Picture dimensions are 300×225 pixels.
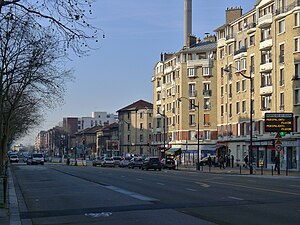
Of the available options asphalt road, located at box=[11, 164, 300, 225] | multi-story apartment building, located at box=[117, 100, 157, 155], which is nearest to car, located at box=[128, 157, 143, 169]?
multi-story apartment building, located at box=[117, 100, 157, 155]

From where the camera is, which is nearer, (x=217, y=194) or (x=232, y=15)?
(x=217, y=194)

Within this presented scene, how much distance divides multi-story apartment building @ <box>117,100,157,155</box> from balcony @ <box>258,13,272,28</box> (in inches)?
2425

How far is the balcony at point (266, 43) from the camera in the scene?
6561cm

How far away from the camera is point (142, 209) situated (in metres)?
18.4

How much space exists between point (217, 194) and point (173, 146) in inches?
3185

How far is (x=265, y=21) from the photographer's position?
66.5 m

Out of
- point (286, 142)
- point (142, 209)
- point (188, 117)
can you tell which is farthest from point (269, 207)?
point (188, 117)

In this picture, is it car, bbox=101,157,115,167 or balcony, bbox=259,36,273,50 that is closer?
balcony, bbox=259,36,273,50

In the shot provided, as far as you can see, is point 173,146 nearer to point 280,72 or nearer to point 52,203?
point 280,72

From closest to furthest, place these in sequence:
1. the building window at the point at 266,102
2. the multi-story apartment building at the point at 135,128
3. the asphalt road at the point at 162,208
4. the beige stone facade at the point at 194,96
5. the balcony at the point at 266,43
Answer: the asphalt road at the point at 162,208 → the balcony at the point at 266,43 → the building window at the point at 266,102 → the beige stone facade at the point at 194,96 → the multi-story apartment building at the point at 135,128

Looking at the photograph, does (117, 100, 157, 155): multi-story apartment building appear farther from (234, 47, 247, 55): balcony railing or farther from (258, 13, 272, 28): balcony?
(258, 13, 272, 28): balcony

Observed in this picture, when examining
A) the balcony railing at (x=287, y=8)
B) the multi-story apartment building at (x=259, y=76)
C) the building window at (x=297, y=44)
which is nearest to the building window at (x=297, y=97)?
the multi-story apartment building at (x=259, y=76)

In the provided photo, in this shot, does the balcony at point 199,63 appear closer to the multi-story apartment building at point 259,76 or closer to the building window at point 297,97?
the multi-story apartment building at point 259,76

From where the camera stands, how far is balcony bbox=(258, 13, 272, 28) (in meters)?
65.8
